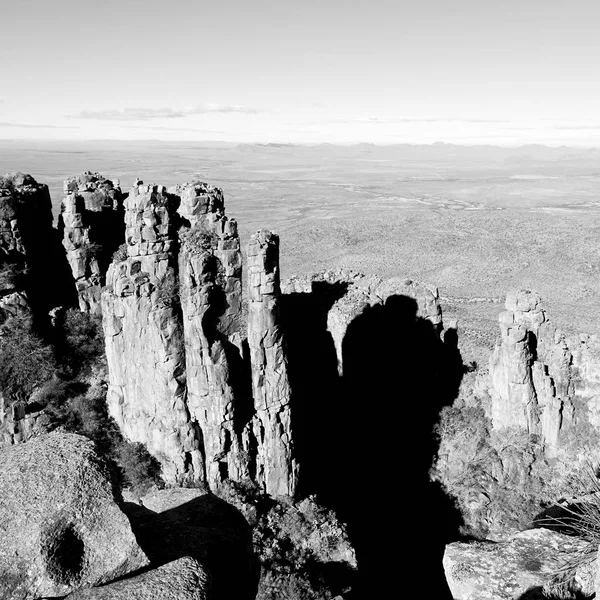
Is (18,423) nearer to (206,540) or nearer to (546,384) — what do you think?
(206,540)

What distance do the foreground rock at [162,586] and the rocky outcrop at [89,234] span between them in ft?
93.0

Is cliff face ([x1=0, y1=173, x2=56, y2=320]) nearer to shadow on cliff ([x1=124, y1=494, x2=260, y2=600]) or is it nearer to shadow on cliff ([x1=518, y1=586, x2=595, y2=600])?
shadow on cliff ([x1=124, y1=494, x2=260, y2=600])

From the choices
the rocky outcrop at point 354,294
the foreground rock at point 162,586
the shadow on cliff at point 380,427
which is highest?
the foreground rock at point 162,586

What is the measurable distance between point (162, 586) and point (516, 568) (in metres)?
5.48

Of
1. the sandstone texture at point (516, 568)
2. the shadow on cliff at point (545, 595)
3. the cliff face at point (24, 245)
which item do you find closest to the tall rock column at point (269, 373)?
the cliff face at point (24, 245)

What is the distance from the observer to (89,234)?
3328 centimetres

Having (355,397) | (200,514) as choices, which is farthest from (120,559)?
(355,397)

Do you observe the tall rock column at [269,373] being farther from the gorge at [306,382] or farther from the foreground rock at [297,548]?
the foreground rock at [297,548]

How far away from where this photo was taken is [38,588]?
5.60 m

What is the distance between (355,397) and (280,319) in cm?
1291

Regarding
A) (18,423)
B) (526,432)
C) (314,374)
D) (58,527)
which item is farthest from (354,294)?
(58,527)

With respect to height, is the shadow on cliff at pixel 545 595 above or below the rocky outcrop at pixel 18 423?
above

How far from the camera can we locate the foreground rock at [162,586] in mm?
5664

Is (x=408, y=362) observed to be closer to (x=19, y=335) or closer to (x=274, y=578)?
(x=274, y=578)
